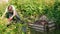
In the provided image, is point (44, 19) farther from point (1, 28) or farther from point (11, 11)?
point (1, 28)

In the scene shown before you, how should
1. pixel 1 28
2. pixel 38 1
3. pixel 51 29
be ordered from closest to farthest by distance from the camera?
pixel 1 28, pixel 51 29, pixel 38 1

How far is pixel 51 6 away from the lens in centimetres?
1234

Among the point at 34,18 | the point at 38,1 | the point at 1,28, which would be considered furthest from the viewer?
the point at 38,1

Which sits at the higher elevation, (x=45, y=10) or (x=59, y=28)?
(x=45, y=10)

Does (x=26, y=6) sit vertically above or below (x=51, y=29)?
above

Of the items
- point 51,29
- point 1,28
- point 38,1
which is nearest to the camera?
point 1,28

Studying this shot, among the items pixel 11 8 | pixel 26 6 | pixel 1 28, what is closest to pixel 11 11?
pixel 11 8

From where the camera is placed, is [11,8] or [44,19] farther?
[44,19]

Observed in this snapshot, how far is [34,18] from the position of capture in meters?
11.8

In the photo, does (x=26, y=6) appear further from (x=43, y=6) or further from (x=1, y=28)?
(x=1, y=28)

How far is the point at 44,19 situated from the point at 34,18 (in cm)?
66

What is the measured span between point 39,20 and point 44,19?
0.22 metres

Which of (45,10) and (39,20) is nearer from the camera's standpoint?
(39,20)

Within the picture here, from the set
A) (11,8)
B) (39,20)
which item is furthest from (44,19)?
(11,8)
